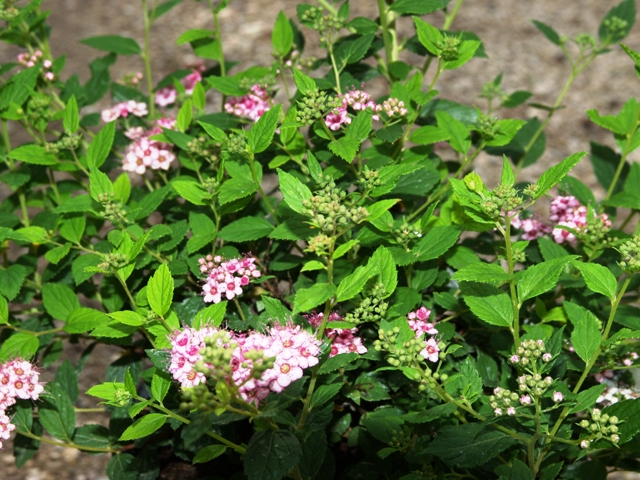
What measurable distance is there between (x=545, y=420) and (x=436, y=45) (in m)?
0.91

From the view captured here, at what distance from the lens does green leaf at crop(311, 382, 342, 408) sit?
4.58ft

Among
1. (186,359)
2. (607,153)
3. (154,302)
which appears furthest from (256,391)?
(607,153)

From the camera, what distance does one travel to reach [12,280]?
1767mm

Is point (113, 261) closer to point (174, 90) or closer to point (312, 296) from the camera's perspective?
point (312, 296)

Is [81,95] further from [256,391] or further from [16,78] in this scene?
[256,391]

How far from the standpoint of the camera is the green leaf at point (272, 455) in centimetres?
130

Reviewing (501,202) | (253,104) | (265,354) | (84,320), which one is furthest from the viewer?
(253,104)

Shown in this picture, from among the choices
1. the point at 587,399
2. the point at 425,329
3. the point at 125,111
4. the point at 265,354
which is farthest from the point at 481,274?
the point at 125,111

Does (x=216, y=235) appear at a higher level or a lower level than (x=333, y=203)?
lower

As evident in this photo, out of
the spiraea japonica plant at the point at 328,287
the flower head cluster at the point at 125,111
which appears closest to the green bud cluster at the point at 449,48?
the spiraea japonica plant at the point at 328,287

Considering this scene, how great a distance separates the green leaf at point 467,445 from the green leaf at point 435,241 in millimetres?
360

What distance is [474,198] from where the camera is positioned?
1430mm

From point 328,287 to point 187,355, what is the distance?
11.5 inches

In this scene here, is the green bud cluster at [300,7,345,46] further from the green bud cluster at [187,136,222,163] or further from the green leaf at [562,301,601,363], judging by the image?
the green leaf at [562,301,601,363]
